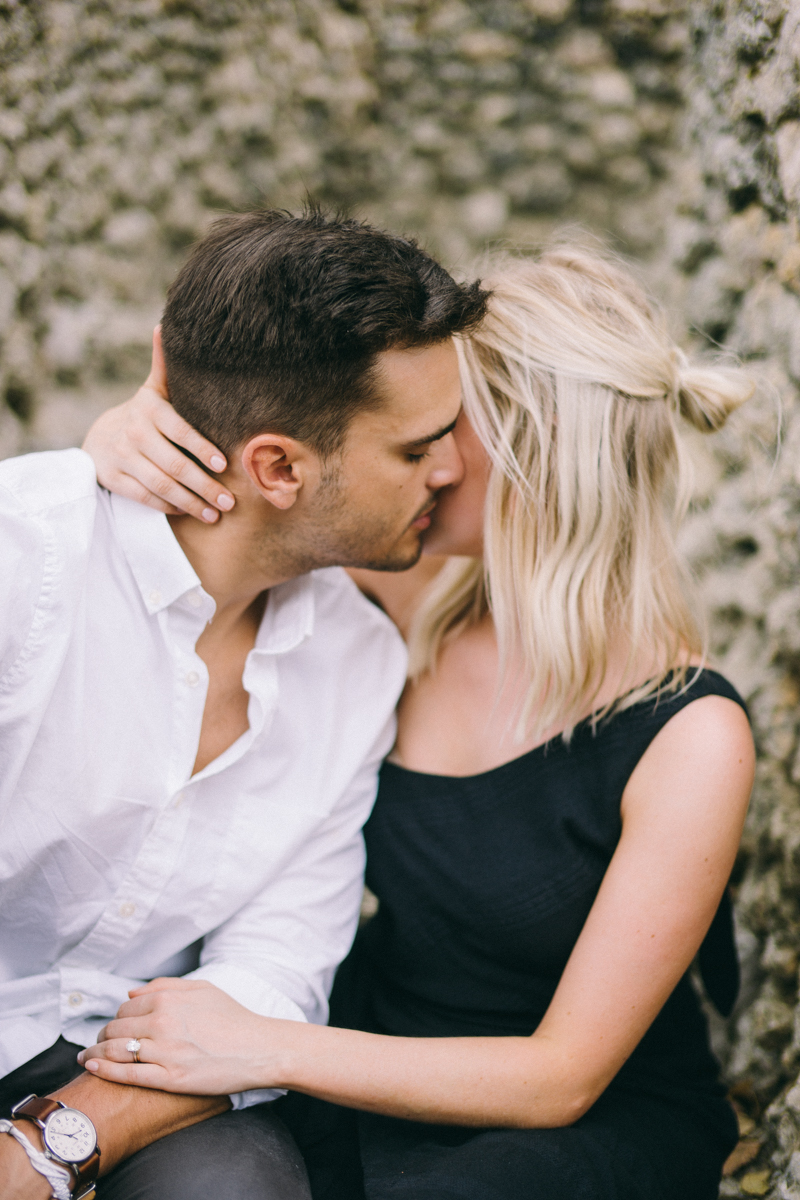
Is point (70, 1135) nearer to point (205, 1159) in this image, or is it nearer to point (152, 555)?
point (205, 1159)

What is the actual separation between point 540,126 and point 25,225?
197cm

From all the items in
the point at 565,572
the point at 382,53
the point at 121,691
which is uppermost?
the point at 382,53

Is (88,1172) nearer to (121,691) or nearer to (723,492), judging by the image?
(121,691)

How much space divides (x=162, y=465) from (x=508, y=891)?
3.53 feet

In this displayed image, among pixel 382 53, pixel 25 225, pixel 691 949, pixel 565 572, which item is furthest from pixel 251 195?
pixel 691 949

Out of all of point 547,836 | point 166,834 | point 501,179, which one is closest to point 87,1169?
point 166,834

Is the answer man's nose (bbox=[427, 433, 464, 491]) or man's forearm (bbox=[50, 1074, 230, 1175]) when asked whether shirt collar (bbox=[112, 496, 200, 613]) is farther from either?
man's forearm (bbox=[50, 1074, 230, 1175])

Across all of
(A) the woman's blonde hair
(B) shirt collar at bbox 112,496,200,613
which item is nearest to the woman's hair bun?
(A) the woman's blonde hair

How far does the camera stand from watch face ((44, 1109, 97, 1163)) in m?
1.32

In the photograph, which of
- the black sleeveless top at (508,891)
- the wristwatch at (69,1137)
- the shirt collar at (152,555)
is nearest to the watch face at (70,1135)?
the wristwatch at (69,1137)

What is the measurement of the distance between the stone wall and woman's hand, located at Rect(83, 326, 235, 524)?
1.14 meters

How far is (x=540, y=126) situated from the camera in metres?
3.29

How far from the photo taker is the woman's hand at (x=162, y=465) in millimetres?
1583

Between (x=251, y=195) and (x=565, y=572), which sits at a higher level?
(x=251, y=195)
